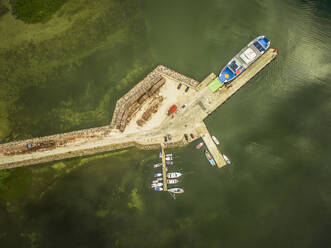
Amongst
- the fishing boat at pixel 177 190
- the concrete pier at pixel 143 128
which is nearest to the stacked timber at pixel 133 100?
the concrete pier at pixel 143 128

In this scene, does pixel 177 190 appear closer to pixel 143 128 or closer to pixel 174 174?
pixel 174 174

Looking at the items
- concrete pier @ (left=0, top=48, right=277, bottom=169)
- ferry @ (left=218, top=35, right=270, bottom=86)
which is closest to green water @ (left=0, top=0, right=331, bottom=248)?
concrete pier @ (left=0, top=48, right=277, bottom=169)

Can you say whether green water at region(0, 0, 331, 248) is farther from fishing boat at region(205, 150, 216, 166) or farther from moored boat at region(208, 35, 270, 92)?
moored boat at region(208, 35, 270, 92)

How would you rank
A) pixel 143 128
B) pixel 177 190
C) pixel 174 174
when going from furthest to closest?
pixel 143 128 → pixel 174 174 → pixel 177 190

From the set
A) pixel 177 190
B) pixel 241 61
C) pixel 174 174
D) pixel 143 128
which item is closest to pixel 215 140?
pixel 174 174

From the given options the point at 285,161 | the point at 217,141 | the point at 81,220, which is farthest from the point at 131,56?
the point at 285,161
